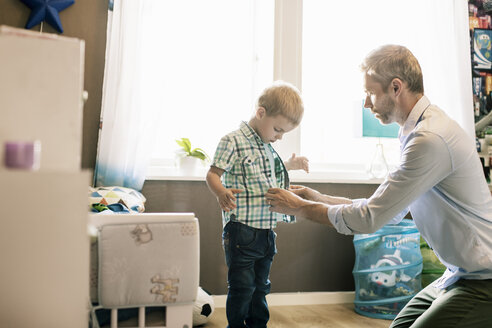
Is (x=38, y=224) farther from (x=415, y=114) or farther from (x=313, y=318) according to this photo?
(x=313, y=318)

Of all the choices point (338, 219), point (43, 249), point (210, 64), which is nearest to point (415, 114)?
point (338, 219)

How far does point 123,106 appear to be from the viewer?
2619 millimetres

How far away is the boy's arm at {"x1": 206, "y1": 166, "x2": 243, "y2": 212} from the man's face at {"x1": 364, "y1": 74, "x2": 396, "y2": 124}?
61cm

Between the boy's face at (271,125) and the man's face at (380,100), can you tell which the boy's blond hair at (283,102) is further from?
the man's face at (380,100)

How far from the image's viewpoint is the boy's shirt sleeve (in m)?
1.97

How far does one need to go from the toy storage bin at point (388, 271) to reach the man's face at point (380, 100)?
1.10 meters

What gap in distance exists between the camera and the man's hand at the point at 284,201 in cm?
179

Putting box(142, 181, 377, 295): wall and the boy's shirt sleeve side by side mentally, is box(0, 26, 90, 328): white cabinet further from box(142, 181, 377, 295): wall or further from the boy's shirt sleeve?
box(142, 181, 377, 295): wall

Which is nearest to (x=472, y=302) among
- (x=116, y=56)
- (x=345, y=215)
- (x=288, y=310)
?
(x=345, y=215)

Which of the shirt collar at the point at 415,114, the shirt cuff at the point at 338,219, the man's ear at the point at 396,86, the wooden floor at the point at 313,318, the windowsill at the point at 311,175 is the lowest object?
the wooden floor at the point at 313,318

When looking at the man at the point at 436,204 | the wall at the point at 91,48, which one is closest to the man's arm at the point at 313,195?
the man at the point at 436,204

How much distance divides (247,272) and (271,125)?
2.01 ft

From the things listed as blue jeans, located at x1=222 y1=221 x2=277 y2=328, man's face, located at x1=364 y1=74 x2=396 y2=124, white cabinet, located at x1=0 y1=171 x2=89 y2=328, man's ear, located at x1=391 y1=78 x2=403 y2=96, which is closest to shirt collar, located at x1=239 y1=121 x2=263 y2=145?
blue jeans, located at x1=222 y1=221 x2=277 y2=328

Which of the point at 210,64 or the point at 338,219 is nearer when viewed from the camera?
the point at 338,219
